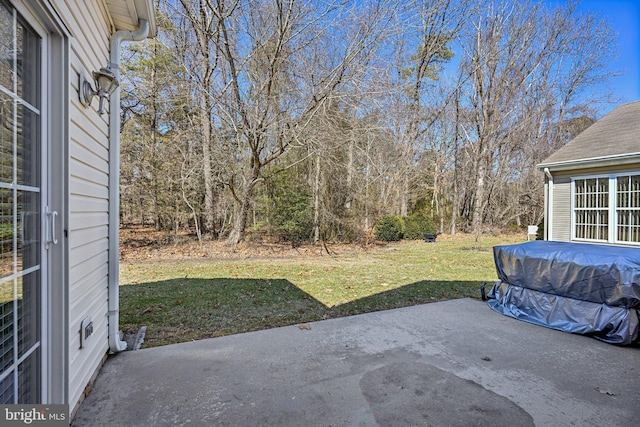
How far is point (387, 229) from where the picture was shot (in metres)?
12.9

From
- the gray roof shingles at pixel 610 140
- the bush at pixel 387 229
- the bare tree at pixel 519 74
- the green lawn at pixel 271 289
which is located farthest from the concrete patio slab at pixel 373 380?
the bare tree at pixel 519 74

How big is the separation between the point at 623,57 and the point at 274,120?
18.9m

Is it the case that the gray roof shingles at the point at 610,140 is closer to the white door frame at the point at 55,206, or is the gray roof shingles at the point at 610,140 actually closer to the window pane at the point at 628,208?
the window pane at the point at 628,208

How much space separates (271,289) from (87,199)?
335 cm

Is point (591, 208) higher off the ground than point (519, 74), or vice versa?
point (519, 74)

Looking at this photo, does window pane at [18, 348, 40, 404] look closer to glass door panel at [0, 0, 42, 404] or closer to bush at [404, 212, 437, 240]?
glass door panel at [0, 0, 42, 404]

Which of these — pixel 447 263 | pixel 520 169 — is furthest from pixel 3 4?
pixel 520 169

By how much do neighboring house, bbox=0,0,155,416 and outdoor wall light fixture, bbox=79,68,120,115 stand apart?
0.10 ft

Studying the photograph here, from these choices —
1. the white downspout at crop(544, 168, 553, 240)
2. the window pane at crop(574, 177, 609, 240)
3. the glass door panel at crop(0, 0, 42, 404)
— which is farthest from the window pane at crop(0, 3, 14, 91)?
the white downspout at crop(544, 168, 553, 240)

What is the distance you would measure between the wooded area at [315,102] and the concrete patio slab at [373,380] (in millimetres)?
5344

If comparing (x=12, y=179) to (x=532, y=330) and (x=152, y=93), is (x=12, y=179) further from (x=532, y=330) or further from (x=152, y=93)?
(x=152, y=93)

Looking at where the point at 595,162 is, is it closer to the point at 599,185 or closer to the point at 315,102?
the point at 599,185

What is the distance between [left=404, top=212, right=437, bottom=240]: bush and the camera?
1369 centimetres

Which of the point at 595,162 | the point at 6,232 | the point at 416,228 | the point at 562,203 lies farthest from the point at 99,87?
the point at 416,228
